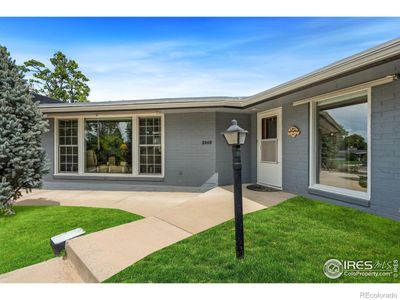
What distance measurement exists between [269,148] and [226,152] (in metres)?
1.32

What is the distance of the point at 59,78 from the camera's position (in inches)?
901

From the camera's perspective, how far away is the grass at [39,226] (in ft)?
10.2

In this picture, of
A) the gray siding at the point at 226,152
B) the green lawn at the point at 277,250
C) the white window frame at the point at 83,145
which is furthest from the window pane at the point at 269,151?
the white window frame at the point at 83,145

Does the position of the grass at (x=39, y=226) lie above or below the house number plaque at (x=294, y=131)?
below

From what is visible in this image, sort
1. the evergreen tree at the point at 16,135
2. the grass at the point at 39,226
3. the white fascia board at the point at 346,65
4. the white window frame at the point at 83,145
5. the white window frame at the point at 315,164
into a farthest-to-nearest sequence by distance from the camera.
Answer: the white window frame at the point at 83,145 → the evergreen tree at the point at 16,135 → the white window frame at the point at 315,164 → the grass at the point at 39,226 → the white fascia board at the point at 346,65

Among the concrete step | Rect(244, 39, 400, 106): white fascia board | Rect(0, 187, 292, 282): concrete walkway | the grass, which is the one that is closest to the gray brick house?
Rect(244, 39, 400, 106): white fascia board

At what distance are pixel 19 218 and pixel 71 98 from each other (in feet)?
73.5

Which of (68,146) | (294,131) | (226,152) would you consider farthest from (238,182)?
(68,146)

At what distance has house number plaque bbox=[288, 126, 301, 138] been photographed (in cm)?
568

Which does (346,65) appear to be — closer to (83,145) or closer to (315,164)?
(315,164)

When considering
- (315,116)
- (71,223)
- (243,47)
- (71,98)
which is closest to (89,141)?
(71,223)

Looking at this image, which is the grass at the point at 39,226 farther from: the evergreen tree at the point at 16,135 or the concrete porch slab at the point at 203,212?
the concrete porch slab at the point at 203,212

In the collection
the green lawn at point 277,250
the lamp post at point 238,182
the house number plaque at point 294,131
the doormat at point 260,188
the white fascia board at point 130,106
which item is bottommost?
the green lawn at point 277,250

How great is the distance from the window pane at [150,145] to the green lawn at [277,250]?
416 centimetres
